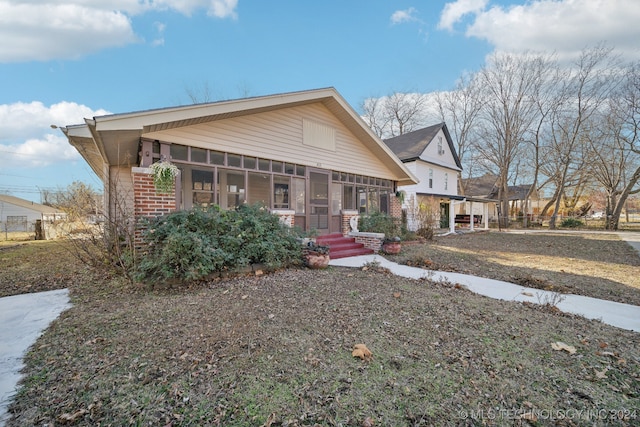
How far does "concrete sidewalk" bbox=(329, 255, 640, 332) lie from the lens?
12.1 ft

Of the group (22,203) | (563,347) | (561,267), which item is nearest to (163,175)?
(563,347)

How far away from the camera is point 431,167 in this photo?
65.3 feet

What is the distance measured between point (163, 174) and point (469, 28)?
47.5 ft

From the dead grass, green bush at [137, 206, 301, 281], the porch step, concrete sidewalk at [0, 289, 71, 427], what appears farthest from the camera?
the porch step

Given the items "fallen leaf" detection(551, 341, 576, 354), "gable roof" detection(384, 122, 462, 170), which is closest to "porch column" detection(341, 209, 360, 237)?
"fallen leaf" detection(551, 341, 576, 354)

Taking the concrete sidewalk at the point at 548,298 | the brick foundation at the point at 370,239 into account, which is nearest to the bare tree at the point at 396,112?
the brick foundation at the point at 370,239

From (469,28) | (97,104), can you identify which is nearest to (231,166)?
(469,28)

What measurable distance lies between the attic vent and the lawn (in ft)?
19.4

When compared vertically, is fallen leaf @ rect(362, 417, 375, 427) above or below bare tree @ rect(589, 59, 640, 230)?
below

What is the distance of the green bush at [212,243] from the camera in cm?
452

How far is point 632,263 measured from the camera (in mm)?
7723

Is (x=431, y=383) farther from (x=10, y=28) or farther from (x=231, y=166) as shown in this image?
(x=10, y=28)

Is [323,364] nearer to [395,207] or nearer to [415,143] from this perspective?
[395,207]

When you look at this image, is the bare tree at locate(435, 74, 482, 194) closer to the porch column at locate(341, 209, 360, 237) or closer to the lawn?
the porch column at locate(341, 209, 360, 237)
